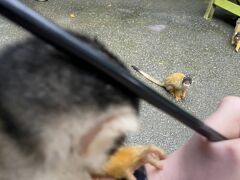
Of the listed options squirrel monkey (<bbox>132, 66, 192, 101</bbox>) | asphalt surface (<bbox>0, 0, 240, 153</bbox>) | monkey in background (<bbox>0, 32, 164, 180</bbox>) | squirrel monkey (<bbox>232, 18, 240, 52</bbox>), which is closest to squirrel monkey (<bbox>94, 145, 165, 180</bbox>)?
monkey in background (<bbox>0, 32, 164, 180</bbox>)

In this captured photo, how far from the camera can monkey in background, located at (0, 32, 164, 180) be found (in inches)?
13.9

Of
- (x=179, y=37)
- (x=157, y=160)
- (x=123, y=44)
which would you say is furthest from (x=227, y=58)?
(x=157, y=160)

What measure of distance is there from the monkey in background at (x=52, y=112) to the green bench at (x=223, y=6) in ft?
5.69

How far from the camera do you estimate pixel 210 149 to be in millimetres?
648

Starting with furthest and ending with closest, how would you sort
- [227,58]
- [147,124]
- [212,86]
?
[227,58], [212,86], [147,124]

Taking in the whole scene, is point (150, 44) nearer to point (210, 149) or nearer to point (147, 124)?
point (147, 124)

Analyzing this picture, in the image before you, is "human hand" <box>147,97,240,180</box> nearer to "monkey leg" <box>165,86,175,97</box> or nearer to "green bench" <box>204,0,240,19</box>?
"monkey leg" <box>165,86,175,97</box>

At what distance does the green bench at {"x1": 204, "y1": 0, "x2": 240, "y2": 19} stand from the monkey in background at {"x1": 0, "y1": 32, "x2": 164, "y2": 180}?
5.69ft

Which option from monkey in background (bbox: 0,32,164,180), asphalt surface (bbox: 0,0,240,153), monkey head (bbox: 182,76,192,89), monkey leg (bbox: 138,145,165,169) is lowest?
asphalt surface (bbox: 0,0,240,153)

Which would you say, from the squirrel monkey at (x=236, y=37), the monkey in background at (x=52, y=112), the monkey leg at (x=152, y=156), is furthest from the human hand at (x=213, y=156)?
the squirrel monkey at (x=236, y=37)

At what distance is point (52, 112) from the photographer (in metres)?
0.35

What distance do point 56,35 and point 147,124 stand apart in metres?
1.12

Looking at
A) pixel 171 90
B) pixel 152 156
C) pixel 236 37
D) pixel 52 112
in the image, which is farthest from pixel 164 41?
pixel 52 112

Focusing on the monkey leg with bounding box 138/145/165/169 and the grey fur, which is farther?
the monkey leg with bounding box 138/145/165/169
